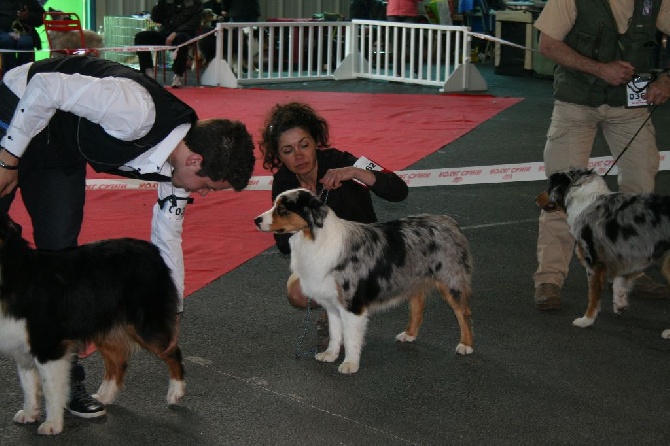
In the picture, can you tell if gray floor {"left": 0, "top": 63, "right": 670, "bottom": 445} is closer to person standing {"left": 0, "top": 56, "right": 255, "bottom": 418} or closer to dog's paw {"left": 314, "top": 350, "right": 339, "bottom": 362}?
dog's paw {"left": 314, "top": 350, "right": 339, "bottom": 362}

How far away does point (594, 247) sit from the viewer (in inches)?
204

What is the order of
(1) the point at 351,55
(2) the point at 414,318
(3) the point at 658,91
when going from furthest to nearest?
1. (1) the point at 351,55
2. (3) the point at 658,91
3. (2) the point at 414,318

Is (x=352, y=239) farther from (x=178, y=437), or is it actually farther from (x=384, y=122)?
(x=384, y=122)

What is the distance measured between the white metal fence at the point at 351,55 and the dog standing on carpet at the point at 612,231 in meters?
9.84

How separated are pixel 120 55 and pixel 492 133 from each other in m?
9.58

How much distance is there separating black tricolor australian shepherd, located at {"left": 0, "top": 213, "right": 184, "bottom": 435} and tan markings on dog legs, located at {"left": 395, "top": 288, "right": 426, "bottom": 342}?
4.42ft

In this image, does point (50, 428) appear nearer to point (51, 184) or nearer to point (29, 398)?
point (29, 398)

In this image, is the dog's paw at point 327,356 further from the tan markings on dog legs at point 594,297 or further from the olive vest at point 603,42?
the olive vest at point 603,42

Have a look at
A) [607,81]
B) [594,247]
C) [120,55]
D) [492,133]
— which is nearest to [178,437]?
[594,247]

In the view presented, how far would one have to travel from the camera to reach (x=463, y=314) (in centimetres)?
463

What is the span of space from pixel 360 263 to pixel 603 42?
2.10 m

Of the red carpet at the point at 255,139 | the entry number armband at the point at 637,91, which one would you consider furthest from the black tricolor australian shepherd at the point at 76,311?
the entry number armband at the point at 637,91

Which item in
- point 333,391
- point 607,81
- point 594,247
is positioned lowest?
point 333,391

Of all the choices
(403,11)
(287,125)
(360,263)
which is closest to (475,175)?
(287,125)
